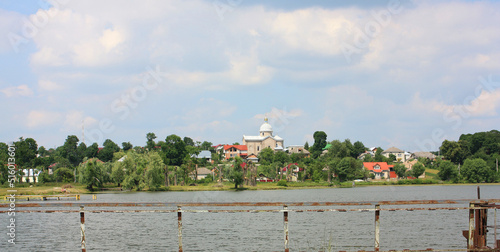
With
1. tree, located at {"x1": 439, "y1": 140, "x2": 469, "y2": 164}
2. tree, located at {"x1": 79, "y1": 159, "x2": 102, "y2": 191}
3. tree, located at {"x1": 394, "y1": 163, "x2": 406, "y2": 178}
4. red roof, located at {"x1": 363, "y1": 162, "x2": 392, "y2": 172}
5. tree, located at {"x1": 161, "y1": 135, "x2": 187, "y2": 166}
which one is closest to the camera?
tree, located at {"x1": 79, "y1": 159, "x2": 102, "y2": 191}

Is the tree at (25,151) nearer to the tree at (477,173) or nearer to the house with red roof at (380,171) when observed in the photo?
the house with red roof at (380,171)

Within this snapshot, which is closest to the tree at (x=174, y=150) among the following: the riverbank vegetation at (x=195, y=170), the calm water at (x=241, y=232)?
the riverbank vegetation at (x=195, y=170)

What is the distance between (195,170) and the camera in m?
126

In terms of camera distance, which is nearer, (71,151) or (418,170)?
(418,170)

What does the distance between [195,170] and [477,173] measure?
76.7 meters

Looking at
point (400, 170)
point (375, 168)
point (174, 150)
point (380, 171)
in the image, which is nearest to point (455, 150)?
point (380, 171)

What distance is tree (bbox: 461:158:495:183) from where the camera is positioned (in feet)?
408

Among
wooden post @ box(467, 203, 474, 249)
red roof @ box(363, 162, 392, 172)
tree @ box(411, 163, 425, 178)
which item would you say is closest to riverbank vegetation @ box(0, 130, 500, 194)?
tree @ box(411, 163, 425, 178)

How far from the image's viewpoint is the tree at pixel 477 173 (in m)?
124

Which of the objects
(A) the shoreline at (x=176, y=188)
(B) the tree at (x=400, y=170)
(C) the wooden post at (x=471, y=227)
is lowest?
(A) the shoreline at (x=176, y=188)

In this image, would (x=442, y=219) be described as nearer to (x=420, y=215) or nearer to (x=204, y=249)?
(x=420, y=215)

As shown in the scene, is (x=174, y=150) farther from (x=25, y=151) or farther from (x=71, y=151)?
→ (x=71, y=151)

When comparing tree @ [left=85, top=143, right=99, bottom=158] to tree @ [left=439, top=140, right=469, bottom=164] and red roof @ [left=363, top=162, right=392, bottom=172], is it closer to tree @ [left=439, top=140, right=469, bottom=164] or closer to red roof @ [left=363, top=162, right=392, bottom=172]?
red roof @ [left=363, top=162, right=392, bottom=172]

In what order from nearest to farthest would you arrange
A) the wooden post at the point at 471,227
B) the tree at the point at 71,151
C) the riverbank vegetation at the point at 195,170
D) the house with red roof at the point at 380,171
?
the wooden post at the point at 471,227 → the riverbank vegetation at the point at 195,170 → the house with red roof at the point at 380,171 → the tree at the point at 71,151
